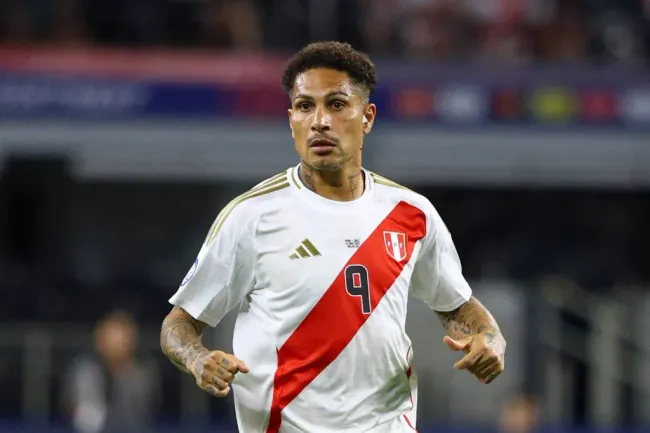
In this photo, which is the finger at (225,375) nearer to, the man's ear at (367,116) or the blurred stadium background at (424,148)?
the man's ear at (367,116)

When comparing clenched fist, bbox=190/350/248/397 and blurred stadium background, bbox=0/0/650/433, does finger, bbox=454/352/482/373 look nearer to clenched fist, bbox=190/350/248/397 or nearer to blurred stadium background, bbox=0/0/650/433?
clenched fist, bbox=190/350/248/397

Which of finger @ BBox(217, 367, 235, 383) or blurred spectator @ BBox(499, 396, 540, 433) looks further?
blurred spectator @ BBox(499, 396, 540, 433)

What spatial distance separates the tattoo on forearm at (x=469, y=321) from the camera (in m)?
5.33

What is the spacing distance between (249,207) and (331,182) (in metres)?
0.32

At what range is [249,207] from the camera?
16.7 feet

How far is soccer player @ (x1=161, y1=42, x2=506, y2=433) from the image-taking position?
499cm

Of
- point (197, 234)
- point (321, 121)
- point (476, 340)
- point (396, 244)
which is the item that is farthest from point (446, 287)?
point (197, 234)

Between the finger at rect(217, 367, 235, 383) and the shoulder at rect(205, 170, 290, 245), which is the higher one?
the shoulder at rect(205, 170, 290, 245)

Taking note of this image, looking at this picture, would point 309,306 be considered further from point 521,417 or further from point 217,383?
point 521,417

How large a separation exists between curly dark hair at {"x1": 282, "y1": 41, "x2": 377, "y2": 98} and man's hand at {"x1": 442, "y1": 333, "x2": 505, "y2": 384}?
3.25ft

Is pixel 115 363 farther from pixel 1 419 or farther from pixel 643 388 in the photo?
Answer: pixel 643 388

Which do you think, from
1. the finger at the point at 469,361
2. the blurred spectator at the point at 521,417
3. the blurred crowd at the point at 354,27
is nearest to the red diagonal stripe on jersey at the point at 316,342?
the finger at the point at 469,361

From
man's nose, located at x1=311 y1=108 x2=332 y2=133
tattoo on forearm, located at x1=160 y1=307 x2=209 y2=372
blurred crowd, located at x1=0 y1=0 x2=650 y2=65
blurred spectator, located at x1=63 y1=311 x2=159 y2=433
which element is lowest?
blurred spectator, located at x1=63 y1=311 x2=159 y2=433

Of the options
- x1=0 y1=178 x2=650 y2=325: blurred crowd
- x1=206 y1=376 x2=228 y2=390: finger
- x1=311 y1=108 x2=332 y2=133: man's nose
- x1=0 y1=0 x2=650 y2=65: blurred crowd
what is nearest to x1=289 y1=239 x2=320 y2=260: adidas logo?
x1=311 y1=108 x2=332 y2=133: man's nose
